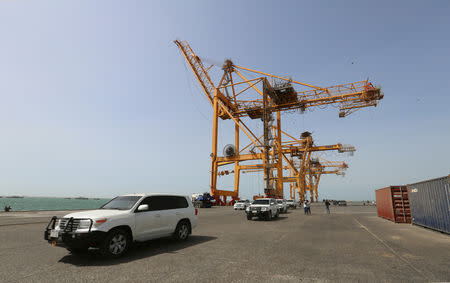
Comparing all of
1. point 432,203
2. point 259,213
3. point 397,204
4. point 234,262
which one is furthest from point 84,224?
point 397,204

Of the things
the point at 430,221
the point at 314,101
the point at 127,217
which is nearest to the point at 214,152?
the point at 314,101

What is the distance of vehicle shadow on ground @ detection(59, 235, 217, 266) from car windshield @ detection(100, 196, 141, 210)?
1322 mm

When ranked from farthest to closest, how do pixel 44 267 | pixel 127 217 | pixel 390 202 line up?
pixel 390 202 → pixel 127 217 → pixel 44 267

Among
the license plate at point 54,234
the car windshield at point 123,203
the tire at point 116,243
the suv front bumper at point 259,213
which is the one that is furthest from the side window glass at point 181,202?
the suv front bumper at point 259,213

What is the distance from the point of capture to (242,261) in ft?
20.5

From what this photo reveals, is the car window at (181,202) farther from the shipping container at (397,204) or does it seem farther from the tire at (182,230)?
the shipping container at (397,204)

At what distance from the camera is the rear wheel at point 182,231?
28.5 ft

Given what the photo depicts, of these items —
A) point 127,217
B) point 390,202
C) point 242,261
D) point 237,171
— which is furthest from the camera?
point 237,171

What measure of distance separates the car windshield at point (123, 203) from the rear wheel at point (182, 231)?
1.99 meters

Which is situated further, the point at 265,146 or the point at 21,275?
the point at 265,146

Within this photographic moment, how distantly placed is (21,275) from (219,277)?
423 centimetres

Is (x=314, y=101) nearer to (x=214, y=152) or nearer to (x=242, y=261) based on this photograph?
(x=214, y=152)

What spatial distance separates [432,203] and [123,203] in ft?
49.3

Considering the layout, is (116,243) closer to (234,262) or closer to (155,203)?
(155,203)
